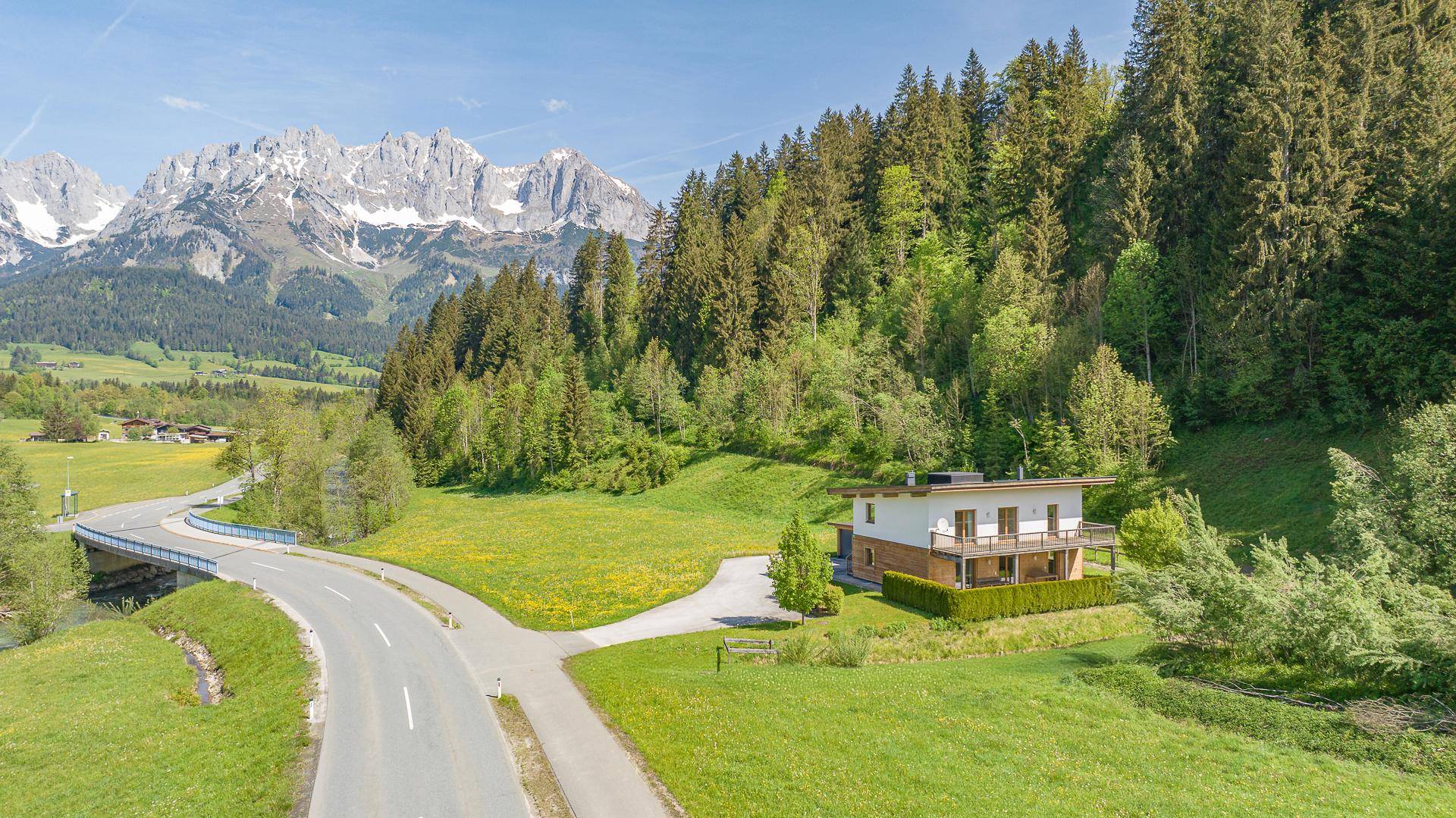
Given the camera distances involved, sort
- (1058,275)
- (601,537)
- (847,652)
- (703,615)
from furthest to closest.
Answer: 1. (1058,275)
2. (601,537)
3. (703,615)
4. (847,652)

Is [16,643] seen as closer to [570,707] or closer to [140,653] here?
[140,653]

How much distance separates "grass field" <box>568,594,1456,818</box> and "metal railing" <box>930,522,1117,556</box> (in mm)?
10906

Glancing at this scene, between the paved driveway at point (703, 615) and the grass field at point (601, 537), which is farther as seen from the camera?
the grass field at point (601, 537)

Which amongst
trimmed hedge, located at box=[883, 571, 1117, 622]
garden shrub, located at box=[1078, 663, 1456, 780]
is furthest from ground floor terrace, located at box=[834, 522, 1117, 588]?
garden shrub, located at box=[1078, 663, 1456, 780]

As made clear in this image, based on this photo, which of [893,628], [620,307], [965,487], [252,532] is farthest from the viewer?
[620,307]

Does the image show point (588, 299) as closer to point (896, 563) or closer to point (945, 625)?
point (896, 563)

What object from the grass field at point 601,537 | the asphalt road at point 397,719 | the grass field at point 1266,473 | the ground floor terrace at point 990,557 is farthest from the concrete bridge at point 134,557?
the grass field at point 1266,473

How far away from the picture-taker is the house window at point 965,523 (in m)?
36.1

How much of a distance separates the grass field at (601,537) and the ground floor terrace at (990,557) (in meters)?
10.3

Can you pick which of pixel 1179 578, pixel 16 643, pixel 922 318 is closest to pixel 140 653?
pixel 16 643

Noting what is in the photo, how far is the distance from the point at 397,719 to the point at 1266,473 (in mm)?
48122

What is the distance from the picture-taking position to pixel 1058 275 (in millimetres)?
62031

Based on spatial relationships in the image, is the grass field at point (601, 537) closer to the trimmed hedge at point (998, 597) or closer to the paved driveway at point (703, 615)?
the paved driveway at point (703, 615)

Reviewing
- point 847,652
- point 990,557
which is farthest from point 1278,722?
point 990,557
